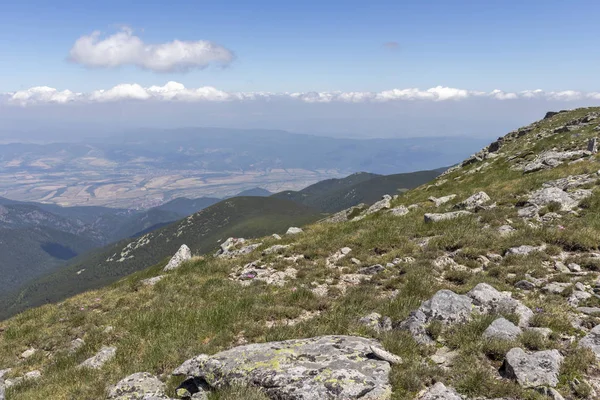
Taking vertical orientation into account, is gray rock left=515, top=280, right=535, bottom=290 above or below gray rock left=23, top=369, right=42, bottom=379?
above

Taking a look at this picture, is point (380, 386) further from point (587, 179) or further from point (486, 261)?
point (587, 179)

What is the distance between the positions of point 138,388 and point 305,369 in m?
3.71

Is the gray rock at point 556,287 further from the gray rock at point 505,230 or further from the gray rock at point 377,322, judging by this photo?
the gray rock at point 377,322

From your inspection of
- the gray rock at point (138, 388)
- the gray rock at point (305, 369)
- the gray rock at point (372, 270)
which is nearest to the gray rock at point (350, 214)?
the gray rock at point (372, 270)

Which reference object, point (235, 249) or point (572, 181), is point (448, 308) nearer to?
point (235, 249)

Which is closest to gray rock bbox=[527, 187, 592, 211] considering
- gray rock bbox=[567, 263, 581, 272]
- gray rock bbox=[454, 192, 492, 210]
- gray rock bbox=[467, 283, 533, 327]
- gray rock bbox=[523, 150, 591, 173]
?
gray rock bbox=[454, 192, 492, 210]

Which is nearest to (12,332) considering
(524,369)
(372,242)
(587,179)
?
(372,242)

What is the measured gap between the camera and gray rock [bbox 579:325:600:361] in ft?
21.7

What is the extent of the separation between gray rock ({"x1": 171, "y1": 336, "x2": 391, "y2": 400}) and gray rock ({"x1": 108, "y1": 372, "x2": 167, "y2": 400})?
0.62 metres

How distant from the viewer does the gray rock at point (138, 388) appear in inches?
265

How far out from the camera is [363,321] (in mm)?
9344

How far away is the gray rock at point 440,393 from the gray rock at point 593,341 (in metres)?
3.18

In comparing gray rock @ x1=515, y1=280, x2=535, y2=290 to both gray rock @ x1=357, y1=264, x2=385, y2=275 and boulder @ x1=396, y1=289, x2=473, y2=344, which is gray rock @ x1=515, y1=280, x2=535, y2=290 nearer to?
boulder @ x1=396, y1=289, x2=473, y2=344

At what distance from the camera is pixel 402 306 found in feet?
31.9
